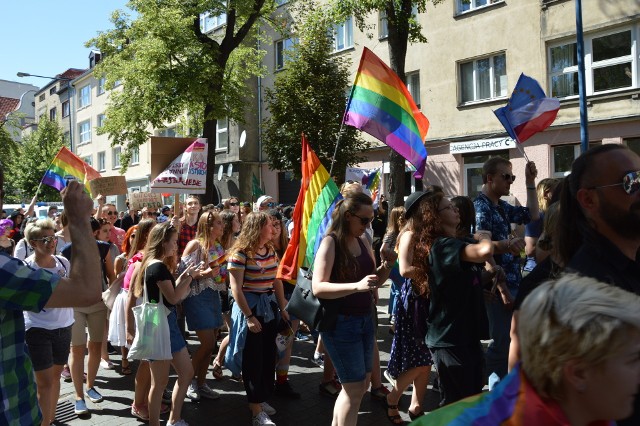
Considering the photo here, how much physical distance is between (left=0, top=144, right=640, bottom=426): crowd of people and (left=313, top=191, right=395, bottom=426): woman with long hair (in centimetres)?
1

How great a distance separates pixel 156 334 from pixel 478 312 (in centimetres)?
255

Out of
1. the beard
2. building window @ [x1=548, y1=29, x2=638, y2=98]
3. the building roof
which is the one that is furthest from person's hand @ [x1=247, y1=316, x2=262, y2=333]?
the building roof

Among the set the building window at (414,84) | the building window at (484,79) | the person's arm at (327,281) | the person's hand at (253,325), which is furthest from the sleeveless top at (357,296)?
the building window at (414,84)

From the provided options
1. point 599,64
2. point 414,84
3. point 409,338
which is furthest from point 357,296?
point 414,84

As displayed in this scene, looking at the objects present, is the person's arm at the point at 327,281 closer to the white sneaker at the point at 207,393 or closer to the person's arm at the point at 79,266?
the person's arm at the point at 79,266

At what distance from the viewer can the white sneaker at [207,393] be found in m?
5.68

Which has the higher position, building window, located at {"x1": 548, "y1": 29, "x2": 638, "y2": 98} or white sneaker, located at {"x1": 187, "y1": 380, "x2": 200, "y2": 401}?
building window, located at {"x1": 548, "y1": 29, "x2": 638, "y2": 98}

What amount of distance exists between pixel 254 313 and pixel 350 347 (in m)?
1.45

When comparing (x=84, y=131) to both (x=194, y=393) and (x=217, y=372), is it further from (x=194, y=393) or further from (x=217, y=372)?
(x=194, y=393)

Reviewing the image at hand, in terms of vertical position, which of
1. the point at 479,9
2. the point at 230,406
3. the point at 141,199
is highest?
the point at 479,9

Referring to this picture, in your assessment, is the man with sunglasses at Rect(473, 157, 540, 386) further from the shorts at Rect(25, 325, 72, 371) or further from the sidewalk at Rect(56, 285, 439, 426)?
the shorts at Rect(25, 325, 72, 371)

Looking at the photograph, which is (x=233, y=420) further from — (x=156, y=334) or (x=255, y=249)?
(x=255, y=249)

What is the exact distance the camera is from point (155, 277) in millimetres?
4660

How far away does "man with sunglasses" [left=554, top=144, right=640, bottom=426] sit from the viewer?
1.98 meters
